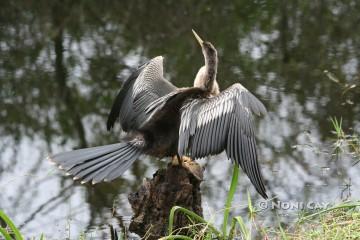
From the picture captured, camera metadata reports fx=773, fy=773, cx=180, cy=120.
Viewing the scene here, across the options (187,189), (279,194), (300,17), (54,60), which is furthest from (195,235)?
(300,17)

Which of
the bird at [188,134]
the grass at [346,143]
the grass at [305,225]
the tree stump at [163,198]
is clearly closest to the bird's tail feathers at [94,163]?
the bird at [188,134]

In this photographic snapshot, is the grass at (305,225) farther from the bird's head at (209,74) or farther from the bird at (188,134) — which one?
the bird's head at (209,74)

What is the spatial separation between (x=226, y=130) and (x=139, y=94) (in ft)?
3.52

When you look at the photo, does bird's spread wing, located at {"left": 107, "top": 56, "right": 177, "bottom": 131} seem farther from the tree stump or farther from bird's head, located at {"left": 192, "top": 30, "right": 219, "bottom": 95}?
the tree stump

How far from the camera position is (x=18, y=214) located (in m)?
5.98

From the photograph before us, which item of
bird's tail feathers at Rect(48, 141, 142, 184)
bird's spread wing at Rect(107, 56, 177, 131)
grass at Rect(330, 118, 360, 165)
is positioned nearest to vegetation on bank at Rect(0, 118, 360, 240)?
A: bird's tail feathers at Rect(48, 141, 142, 184)

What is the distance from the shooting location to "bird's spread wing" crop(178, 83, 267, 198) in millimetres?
4387

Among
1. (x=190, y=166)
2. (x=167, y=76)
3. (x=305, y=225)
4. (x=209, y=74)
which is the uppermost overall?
(x=209, y=74)

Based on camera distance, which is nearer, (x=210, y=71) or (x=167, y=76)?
(x=210, y=71)

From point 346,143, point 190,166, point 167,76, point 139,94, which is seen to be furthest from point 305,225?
point 167,76

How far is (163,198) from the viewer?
4730mm

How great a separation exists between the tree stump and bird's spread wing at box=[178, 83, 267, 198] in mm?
273

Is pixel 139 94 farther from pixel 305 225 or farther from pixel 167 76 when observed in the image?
pixel 167 76

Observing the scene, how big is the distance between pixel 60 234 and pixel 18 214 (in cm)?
53
